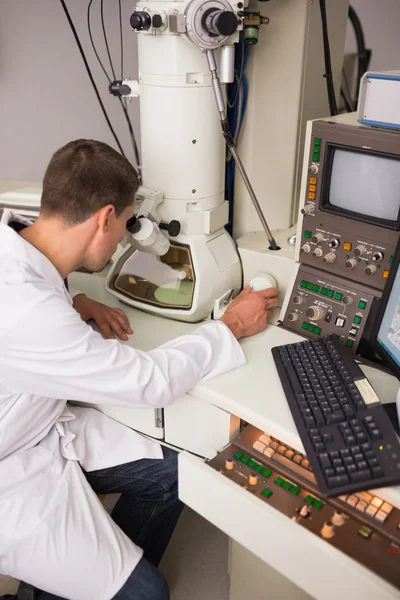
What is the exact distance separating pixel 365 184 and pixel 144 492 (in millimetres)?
971

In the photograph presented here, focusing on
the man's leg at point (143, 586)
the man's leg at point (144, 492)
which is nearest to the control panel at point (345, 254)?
the man's leg at point (144, 492)

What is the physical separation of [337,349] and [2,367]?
0.74m

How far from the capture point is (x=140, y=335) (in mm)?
1424

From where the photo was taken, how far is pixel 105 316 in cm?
146

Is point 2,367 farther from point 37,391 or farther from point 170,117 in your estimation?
point 170,117

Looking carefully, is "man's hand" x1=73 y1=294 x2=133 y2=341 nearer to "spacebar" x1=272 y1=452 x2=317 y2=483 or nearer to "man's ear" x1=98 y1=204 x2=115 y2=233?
"man's ear" x1=98 y1=204 x2=115 y2=233

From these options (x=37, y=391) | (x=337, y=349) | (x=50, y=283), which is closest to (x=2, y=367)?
(x=37, y=391)

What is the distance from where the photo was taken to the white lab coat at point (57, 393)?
1057mm

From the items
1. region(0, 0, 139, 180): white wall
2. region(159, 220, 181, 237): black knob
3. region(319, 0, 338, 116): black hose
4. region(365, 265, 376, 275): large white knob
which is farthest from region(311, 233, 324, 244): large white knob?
region(0, 0, 139, 180): white wall

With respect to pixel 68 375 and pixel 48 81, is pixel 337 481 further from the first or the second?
pixel 48 81

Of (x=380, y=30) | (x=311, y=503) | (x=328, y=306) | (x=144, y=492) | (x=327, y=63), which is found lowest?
(x=144, y=492)

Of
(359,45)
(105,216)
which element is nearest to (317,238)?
(105,216)

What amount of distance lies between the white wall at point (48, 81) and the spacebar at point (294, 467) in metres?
1.84

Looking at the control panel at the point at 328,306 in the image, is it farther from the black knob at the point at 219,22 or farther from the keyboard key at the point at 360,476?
the black knob at the point at 219,22
